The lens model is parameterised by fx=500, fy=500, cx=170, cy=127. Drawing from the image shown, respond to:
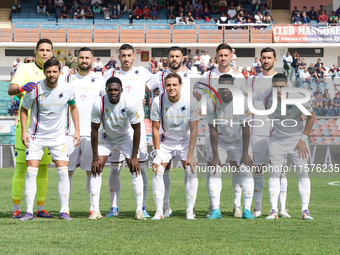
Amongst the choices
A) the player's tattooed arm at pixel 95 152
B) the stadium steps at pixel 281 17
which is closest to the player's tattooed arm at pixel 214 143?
the player's tattooed arm at pixel 95 152

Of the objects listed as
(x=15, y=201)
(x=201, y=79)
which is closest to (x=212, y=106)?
(x=201, y=79)

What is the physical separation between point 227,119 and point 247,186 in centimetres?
101

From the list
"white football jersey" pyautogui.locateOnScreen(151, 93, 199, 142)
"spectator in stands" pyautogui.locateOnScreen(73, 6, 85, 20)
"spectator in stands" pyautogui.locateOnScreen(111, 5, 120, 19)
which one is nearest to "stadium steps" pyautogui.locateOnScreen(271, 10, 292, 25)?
"spectator in stands" pyautogui.locateOnScreen(111, 5, 120, 19)

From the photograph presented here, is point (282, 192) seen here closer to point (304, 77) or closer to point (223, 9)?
point (304, 77)

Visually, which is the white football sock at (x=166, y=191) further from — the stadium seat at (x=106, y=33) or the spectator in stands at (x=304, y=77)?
the stadium seat at (x=106, y=33)

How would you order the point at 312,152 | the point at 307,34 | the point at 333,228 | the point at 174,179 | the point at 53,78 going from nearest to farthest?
the point at 333,228 → the point at 53,78 → the point at 174,179 → the point at 312,152 → the point at 307,34

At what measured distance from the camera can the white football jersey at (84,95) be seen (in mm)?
7590

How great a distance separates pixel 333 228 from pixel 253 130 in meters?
1.88

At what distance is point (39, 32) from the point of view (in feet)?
104

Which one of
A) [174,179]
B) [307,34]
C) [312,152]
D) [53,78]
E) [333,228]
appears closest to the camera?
[333,228]

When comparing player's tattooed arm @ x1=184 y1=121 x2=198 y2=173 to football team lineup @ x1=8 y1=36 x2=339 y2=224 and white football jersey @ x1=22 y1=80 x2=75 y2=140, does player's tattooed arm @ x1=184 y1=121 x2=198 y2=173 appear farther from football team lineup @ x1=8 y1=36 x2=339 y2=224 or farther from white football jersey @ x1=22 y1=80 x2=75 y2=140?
white football jersey @ x1=22 y1=80 x2=75 y2=140

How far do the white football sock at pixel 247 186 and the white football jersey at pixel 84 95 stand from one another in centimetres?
241

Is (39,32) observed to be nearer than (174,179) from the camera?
No

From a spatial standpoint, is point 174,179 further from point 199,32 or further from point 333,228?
point 199,32
